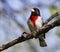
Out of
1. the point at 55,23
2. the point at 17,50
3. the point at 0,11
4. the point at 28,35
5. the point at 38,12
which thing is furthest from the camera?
the point at 17,50

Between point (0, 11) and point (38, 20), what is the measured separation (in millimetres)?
1548

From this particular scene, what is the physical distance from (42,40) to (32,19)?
0.47m

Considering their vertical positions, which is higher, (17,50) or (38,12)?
(17,50)

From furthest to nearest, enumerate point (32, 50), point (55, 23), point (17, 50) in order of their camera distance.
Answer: point (17, 50)
point (32, 50)
point (55, 23)

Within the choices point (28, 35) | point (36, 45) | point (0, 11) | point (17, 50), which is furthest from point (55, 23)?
point (17, 50)

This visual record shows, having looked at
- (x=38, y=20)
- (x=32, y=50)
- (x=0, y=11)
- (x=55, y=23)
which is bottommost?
(x=55, y=23)

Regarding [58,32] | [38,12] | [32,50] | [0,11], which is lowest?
[58,32]

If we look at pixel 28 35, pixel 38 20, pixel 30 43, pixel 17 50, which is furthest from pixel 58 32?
pixel 17 50

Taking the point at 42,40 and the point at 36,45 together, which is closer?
A: the point at 42,40

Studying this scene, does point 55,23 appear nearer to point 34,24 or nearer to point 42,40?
point 34,24

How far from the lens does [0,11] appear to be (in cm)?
572

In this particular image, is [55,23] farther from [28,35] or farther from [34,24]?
[34,24]

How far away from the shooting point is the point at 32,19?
4.44 meters

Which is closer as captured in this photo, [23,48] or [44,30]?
[44,30]
